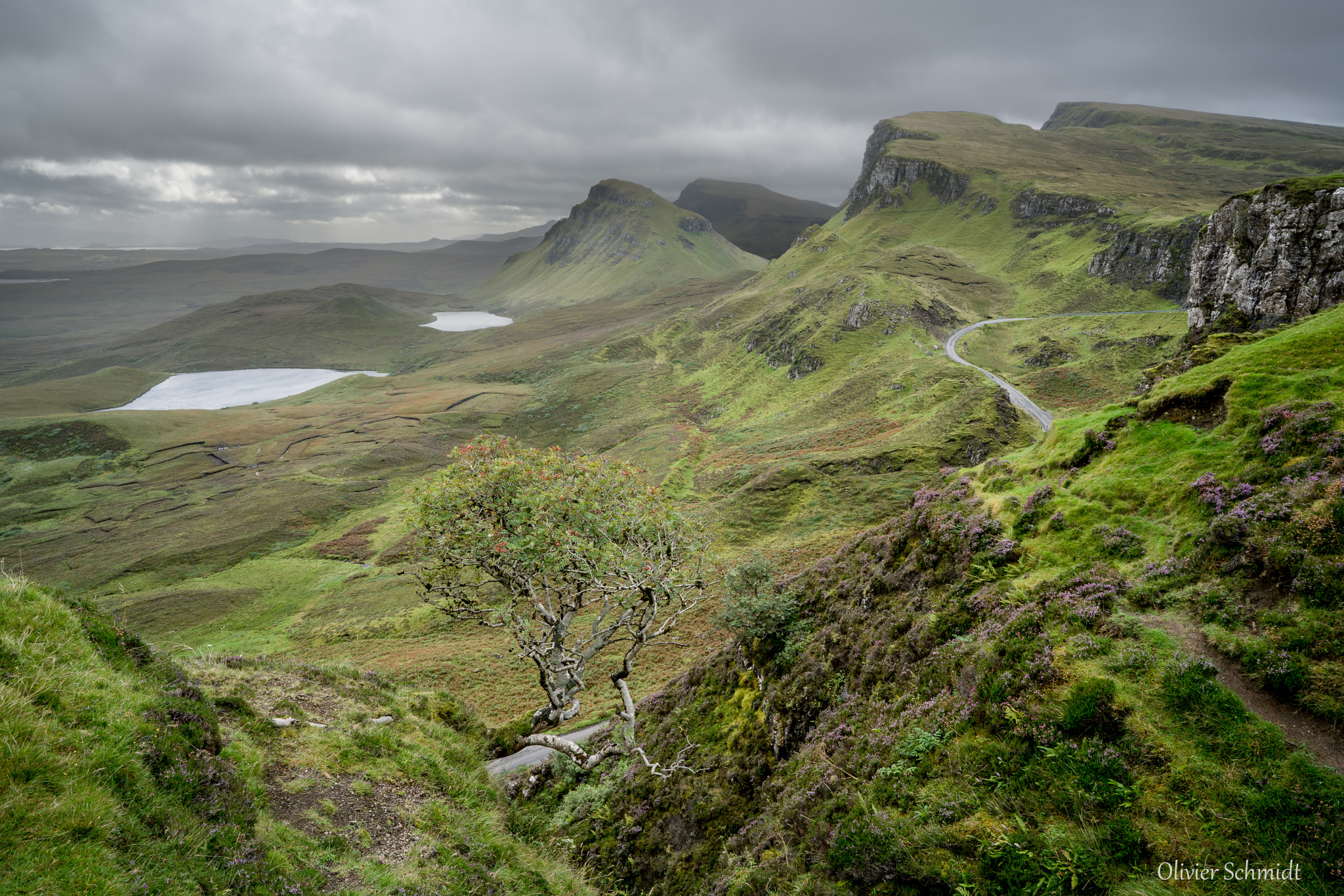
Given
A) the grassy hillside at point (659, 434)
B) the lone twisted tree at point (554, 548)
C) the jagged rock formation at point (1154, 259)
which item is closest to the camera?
the lone twisted tree at point (554, 548)

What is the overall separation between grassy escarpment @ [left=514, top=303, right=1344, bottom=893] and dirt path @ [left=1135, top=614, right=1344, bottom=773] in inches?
4.1

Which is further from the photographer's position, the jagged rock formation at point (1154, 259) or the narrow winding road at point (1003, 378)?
the jagged rock formation at point (1154, 259)

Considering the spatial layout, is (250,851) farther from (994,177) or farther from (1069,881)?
(994,177)

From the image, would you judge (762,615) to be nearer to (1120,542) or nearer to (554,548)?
(554,548)

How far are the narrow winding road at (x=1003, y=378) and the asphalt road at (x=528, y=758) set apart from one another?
34.6 m

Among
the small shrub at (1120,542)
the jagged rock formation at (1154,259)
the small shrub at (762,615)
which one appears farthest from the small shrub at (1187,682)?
the jagged rock formation at (1154,259)

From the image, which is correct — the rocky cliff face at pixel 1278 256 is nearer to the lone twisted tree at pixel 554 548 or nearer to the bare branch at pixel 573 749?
the lone twisted tree at pixel 554 548

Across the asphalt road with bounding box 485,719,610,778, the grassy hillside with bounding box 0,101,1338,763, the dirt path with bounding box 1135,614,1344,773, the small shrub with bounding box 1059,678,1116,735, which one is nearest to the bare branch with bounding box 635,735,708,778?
the asphalt road with bounding box 485,719,610,778

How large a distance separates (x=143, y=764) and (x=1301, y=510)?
19.0 m

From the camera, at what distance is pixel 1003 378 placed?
242ft

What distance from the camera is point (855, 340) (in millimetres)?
101188

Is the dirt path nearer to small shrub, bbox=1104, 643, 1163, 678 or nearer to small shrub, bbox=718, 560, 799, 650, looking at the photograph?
small shrub, bbox=1104, 643, 1163, 678

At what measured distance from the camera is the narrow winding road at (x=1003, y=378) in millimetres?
57500

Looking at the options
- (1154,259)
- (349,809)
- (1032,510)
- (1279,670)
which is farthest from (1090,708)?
(1154,259)
